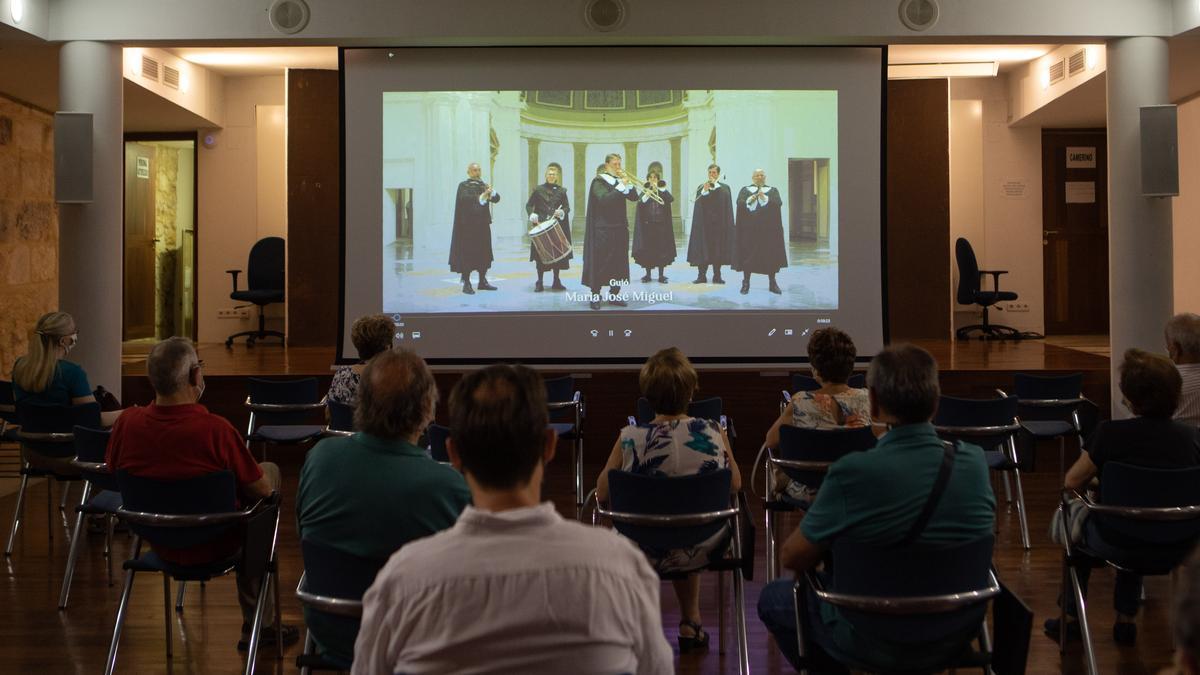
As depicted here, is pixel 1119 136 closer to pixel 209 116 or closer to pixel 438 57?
pixel 438 57

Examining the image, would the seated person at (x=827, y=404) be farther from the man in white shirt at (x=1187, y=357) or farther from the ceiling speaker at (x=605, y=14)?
the ceiling speaker at (x=605, y=14)

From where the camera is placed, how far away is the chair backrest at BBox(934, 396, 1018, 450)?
507 centimetres

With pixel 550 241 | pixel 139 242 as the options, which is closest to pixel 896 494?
pixel 550 241

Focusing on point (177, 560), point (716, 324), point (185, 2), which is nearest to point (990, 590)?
point (177, 560)

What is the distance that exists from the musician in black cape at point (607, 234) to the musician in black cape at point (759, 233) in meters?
0.81

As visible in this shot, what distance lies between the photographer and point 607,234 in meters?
7.80

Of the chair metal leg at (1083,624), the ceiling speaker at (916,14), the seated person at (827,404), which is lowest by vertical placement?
the chair metal leg at (1083,624)

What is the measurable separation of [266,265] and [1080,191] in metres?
8.96

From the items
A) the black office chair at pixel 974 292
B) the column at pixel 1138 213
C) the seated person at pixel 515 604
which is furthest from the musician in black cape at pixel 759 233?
the seated person at pixel 515 604

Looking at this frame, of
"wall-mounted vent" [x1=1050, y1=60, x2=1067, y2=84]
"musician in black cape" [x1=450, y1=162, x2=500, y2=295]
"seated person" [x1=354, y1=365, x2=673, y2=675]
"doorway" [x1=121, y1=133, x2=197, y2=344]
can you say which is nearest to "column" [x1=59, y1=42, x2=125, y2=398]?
"musician in black cape" [x1=450, y1=162, x2=500, y2=295]

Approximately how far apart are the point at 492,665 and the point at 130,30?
23.4 ft

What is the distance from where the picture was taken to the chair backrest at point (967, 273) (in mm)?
10844

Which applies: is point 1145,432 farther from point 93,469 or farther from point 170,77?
point 170,77

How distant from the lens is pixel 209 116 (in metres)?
10.9
